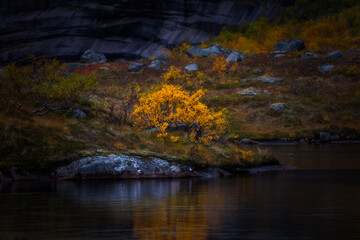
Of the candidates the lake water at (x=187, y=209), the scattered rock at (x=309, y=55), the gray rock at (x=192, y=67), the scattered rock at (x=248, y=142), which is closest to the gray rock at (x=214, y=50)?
the gray rock at (x=192, y=67)

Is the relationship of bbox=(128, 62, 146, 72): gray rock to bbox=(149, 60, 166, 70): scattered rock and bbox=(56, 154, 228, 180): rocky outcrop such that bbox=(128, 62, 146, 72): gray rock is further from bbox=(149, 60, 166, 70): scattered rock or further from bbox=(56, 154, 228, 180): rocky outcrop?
bbox=(56, 154, 228, 180): rocky outcrop

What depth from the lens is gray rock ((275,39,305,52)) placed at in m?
132

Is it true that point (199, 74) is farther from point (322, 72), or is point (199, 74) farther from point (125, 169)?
point (125, 169)

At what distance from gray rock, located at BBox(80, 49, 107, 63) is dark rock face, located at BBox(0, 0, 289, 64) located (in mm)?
4247

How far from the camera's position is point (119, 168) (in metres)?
33.4

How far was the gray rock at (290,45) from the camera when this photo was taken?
13175 cm

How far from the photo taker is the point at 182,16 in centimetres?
14612

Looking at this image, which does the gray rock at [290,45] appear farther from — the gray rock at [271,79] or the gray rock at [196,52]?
the gray rock at [271,79]

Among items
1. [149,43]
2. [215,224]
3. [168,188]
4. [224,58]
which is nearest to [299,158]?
[168,188]

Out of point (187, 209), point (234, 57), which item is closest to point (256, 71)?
point (234, 57)

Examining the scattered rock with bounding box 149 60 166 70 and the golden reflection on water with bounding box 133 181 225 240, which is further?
the scattered rock with bounding box 149 60 166 70

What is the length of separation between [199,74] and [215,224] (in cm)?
8840

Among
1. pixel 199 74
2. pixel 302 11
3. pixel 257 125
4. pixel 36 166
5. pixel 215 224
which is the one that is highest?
pixel 302 11

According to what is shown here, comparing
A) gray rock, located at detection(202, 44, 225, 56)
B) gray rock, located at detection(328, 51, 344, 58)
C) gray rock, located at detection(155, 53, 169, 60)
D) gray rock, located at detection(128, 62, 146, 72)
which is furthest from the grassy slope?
gray rock, located at detection(202, 44, 225, 56)
